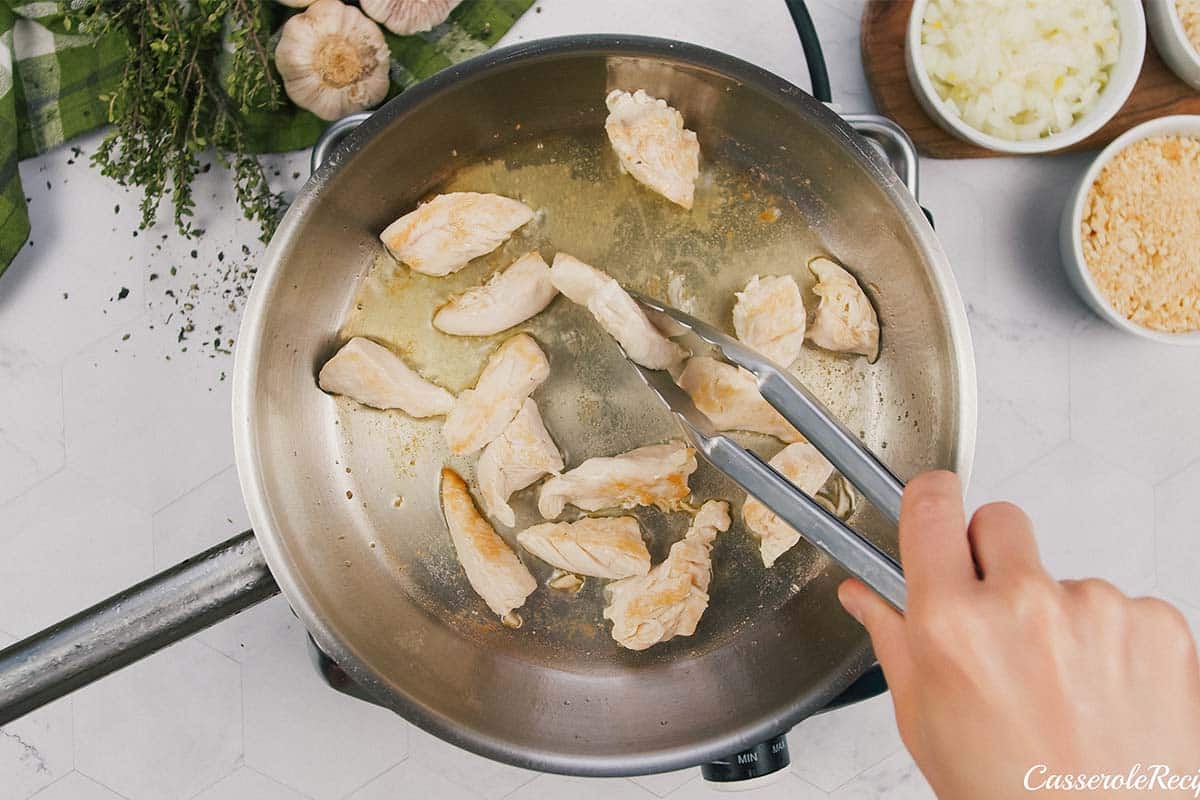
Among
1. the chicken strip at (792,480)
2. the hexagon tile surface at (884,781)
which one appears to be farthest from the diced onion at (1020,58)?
the hexagon tile surface at (884,781)

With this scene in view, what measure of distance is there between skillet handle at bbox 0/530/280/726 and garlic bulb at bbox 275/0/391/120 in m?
0.54

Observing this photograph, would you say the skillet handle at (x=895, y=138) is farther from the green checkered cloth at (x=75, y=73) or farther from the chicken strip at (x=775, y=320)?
the green checkered cloth at (x=75, y=73)

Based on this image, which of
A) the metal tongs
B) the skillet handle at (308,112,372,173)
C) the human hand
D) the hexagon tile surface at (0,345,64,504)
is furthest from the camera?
the hexagon tile surface at (0,345,64,504)

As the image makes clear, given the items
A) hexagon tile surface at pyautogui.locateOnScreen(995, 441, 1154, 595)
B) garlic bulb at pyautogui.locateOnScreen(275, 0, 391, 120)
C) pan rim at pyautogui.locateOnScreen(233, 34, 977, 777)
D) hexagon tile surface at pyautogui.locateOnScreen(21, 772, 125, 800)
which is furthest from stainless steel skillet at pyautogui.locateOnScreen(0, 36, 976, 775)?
hexagon tile surface at pyautogui.locateOnScreen(21, 772, 125, 800)

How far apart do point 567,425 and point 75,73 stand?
2.42 ft

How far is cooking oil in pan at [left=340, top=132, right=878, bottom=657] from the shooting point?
981 mm

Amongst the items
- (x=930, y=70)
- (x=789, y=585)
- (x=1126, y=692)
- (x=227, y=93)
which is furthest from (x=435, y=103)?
(x=1126, y=692)

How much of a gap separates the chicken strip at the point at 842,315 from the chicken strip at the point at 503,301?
0.30 m

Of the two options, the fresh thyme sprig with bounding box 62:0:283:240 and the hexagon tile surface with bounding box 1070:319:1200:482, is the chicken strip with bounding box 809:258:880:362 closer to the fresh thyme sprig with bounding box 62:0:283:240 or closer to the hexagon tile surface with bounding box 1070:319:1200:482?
the hexagon tile surface with bounding box 1070:319:1200:482

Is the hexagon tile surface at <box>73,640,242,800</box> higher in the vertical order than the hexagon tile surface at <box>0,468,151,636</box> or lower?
lower

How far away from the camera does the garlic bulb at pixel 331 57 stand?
0.95 meters

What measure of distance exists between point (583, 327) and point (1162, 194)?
0.67 meters

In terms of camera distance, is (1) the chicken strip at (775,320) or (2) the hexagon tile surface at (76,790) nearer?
(1) the chicken strip at (775,320)

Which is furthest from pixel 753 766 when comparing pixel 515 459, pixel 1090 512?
pixel 1090 512
